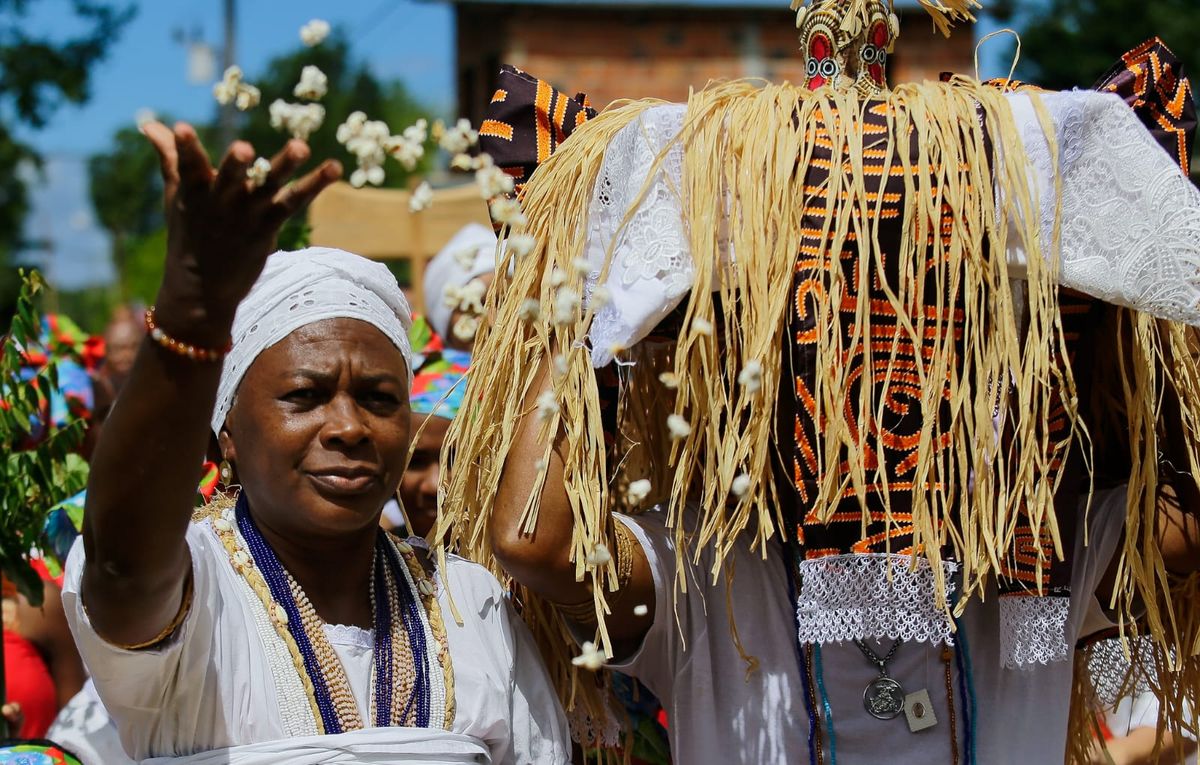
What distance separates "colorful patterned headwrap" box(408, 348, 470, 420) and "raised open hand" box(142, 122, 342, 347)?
6.17ft

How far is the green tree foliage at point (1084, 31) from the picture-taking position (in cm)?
2048

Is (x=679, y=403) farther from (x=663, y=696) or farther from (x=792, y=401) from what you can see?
(x=663, y=696)

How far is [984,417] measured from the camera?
2.19 meters

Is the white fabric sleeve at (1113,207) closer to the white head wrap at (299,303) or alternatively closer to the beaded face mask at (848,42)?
the beaded face mask at (848,42)

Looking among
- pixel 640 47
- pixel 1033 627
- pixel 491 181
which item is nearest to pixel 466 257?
pixel 491 181

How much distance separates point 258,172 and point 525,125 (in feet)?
3.05

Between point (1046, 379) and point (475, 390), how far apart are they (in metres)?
0.90

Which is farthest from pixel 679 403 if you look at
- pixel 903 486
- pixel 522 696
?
pixel 522 696

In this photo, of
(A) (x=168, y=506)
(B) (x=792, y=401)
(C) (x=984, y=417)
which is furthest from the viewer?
(B) (x=792, y=401)

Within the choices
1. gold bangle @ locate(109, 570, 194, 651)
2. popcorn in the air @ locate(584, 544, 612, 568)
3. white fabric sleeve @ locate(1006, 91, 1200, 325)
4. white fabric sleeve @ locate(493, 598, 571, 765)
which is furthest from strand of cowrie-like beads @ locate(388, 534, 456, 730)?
white fabric sleeve @ locate(1006, 91, 1200, 325)

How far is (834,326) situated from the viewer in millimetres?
2207

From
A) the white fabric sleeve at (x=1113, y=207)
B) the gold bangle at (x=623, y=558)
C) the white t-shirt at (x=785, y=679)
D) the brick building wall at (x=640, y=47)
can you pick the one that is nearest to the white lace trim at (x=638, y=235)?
the gold bangle at (x=623, y=558)

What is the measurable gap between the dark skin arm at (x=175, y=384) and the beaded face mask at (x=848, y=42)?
3.81ft

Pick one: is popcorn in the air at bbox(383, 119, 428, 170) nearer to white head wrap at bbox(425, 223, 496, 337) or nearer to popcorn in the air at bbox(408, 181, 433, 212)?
popcorn in the air at bbox(408, 181, 433, 212)
